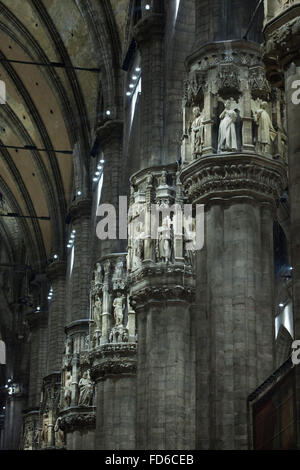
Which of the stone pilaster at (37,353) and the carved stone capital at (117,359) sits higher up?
the stone pilaster at (37,353)

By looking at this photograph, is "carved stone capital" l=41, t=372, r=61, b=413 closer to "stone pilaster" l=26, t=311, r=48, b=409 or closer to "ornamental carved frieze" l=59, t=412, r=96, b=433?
"stone pilaster" l=26, t=311, r=48, b=409

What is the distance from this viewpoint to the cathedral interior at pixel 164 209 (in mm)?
18531

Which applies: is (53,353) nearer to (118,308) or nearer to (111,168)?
(111,168)

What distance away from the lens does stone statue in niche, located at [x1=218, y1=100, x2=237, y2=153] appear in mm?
20188

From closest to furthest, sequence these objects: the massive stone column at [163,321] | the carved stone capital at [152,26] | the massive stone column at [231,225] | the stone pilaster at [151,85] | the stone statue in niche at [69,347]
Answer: the massive stone column at [231,225] → the massive stone column at [163,321] → the stone pilaster at [151,85] → the carved stone capital at [152,26] → the stone statue in niche at [69,347]

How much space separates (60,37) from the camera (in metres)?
37.3

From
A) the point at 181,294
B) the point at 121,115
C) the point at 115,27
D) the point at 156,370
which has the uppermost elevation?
the point at 115,27

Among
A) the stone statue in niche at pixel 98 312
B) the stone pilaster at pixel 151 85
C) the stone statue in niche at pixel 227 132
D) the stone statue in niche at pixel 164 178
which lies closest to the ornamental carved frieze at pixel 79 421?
the stone statue in niche at pixel 98 312

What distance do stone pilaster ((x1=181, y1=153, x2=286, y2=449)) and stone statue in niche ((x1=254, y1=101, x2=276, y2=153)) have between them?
319 millimetres

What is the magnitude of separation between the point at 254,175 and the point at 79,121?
724 inches

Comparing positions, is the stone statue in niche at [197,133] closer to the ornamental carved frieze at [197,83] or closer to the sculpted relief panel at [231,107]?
the sculpted relief panel at [231,107]

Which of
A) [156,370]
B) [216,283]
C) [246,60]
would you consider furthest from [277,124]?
[156,370]

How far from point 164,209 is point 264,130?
4600 millimetres
